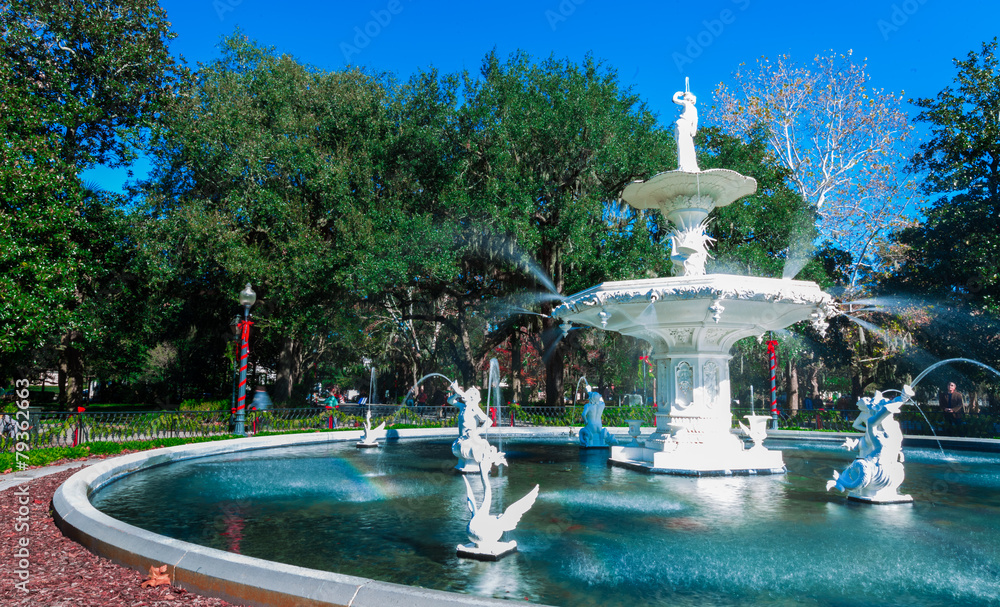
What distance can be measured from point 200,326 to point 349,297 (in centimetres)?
1180

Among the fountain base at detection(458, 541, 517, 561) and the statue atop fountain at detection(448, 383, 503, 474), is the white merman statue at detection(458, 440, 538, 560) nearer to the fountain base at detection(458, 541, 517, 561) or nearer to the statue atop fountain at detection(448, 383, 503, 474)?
the fountain base at detection(458, 541, 517, 561)

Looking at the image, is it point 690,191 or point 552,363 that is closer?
point 690,191

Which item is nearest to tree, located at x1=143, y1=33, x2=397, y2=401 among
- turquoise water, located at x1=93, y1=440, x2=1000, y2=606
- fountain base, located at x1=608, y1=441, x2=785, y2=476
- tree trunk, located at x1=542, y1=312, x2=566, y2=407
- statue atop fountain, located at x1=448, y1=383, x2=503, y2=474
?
tree trunk, located at x1=542, y1=312, x2=566, y2=407

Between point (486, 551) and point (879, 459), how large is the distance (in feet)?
19.2

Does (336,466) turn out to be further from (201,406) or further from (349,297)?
(201,406)

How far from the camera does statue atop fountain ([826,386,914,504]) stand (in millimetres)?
8062

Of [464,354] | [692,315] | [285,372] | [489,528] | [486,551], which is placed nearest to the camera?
[486,551]

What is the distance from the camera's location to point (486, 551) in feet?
18.0

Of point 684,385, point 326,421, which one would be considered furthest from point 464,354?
point 684,385

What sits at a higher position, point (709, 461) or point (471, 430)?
point (471, 430)

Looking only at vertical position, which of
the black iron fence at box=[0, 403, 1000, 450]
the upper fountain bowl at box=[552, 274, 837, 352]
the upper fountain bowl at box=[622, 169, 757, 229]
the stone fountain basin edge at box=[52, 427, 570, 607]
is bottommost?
the black iron fence at box=[0, 403, 1000, 450]

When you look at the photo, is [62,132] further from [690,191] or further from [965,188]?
[965,188]

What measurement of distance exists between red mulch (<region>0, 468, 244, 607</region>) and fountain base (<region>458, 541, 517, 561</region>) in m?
2.02

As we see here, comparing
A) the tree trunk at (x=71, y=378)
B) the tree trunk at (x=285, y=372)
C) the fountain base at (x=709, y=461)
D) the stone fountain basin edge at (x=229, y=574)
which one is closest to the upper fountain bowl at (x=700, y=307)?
the fountain base at (x=709, y=461)
